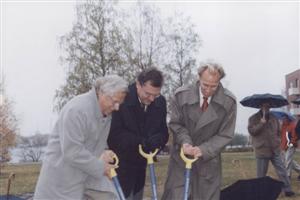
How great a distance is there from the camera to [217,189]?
4.41 m

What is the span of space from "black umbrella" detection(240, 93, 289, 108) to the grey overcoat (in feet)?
18.7

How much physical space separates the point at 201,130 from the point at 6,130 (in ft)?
59.7

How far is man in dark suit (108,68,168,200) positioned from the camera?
4.29 meters

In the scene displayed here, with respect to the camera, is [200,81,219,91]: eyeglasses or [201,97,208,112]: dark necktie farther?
[201,97,208,112]: dark necktie

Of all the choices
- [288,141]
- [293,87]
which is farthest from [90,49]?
[293,87]

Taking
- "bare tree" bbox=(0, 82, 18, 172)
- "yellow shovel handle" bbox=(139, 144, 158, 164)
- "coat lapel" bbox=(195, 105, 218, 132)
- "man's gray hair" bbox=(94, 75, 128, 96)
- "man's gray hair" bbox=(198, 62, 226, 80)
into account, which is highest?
"man's gray hair" bbox=(198, 62, 226, 80)

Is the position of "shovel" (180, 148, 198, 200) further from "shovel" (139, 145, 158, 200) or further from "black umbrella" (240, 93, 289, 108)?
"black umbrella" (240, 93, 289, 108)

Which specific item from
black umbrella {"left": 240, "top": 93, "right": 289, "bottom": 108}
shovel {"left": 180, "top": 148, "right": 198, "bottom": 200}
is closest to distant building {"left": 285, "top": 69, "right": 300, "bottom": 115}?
black umbrella {"left": 240, "top": 93, "right": 289, "bottom": 108}

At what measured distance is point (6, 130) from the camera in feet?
70.3

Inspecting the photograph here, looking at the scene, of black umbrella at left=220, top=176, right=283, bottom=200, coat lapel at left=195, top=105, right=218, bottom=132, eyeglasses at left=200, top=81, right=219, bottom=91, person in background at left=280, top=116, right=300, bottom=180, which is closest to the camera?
eyeglasses at left=200, top=81, right=219, bottom=91

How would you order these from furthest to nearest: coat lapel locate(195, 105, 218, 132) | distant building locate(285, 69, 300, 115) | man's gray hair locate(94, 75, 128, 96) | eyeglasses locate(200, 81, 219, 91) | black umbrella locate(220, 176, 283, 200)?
distant building locate(285, 69, 300, 115), black umbrella locate(220, 176, 283, 200), coat lapel locate(195, 105, 218, 132), eyeglasses locate(200, 81, 219, 91), man's gray hair locate(94, 75, 128, 96)

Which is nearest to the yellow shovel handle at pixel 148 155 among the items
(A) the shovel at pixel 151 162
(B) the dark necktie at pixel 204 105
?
(A) the shovel at pixel 151 162

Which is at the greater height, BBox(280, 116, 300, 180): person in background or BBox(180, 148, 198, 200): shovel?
BBox(180, 148, 198, 200): shovel

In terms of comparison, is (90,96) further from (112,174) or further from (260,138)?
(260,138)
